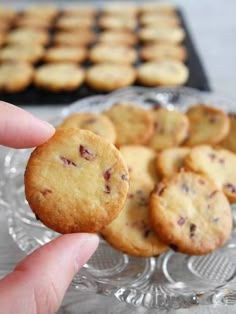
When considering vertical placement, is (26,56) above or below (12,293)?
below

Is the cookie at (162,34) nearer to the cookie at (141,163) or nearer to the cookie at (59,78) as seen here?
the cookie at (59,78)

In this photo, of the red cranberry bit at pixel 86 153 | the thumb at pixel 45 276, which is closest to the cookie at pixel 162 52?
the red cranberry bit at pixel 86 153

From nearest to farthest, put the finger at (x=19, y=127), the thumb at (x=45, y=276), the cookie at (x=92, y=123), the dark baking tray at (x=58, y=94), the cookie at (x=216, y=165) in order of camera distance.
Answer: the thumb at (x=45, y=276) → the finger at (x=19, y=127) → the cookie at (x=216, y=165) → the cookie at (x=92, y=123) → the dark baking tray at (x=58, y=94)

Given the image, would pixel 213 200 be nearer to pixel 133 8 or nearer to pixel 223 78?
pixel 223 78

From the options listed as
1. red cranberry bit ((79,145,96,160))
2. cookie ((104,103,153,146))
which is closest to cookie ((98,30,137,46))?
cookie ((104,103,153,146))

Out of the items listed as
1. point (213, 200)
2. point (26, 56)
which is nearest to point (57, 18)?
point (26, 56)

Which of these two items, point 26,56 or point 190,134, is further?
point 26,56
